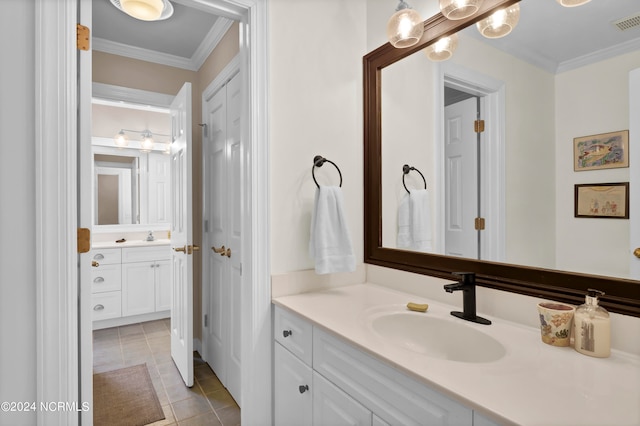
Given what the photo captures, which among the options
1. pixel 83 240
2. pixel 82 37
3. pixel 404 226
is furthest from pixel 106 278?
pixel 404 226

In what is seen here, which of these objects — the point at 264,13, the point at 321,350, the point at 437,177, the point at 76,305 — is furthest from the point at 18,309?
the point at 437,177

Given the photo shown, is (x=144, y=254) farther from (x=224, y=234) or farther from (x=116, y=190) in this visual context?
(x=224, y=234)

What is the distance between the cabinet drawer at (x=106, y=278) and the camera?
334 centimetres

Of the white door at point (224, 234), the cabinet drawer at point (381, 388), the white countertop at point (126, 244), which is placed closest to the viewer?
the cabinet drawer at point (381, 388)

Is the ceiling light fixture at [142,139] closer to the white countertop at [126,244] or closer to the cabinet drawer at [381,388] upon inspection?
the white countertop at [126,244]

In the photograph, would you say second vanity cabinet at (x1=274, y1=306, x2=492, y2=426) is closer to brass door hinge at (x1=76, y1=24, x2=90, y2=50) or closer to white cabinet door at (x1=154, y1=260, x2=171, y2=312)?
brass door hinge at (x1=76, y1=24, x2=90, y2=50)

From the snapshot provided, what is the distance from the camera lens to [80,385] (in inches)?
48.2

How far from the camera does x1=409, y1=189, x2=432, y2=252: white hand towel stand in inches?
59.6

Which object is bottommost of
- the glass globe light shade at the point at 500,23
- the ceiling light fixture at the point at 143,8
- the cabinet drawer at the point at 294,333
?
the cabinet drawer at the point at 294,333

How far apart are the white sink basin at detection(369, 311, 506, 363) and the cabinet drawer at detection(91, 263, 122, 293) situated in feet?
10.5

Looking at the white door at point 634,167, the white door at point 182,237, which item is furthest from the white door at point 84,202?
the white door at point 634,167

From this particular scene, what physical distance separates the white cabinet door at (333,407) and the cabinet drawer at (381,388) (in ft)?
0.07

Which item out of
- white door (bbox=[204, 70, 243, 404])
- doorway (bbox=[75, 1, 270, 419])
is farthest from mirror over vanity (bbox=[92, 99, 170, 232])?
doorway (bbox=[75, 1, 270, 419])

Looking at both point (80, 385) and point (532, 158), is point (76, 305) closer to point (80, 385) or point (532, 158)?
point (80, 385)
